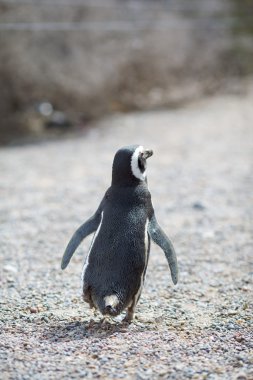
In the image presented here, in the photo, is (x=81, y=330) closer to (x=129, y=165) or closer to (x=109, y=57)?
(x=129, y=165)

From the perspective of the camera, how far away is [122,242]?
10.6 ft

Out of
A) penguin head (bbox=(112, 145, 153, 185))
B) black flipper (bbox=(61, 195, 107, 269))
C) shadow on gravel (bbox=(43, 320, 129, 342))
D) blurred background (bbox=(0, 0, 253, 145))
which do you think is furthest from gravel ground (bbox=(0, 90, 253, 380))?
blurred background (bbox=(0, 0, 253, 145))

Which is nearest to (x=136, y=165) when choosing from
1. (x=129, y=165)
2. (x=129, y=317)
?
(x=129, y=165)

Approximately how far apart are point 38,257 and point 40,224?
763mm

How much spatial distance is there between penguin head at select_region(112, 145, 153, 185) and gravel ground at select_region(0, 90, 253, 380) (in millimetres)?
636

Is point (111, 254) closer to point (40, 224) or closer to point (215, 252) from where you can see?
point (215, 252)

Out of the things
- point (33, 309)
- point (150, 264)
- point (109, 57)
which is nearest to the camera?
point (33, 309)

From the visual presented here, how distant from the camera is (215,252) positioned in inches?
180

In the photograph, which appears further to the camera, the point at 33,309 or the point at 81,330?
the point at 33,309

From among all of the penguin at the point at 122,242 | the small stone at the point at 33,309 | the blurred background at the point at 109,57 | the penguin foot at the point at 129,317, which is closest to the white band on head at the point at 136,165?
the penguin at the point at 122,242

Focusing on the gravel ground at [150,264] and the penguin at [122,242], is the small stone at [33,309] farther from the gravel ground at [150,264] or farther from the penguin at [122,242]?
the penguin at [122,242]

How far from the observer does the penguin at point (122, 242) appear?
10.4 ft

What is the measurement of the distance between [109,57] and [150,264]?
18.5 feet

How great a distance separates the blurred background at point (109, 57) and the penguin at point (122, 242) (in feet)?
17.3
